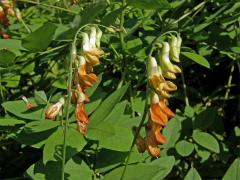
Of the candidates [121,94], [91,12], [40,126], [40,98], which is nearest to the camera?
[91,12]

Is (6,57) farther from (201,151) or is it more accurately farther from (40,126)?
(201,151)

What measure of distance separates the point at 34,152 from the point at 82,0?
25.1 inches

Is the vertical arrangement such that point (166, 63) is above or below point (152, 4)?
below

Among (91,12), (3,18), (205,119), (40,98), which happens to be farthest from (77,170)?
(3,18)

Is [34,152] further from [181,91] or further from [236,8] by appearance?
[236,8]

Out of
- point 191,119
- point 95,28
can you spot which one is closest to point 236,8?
point 191,119

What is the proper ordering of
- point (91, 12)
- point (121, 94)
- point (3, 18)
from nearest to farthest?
point (91, 12) → point (121, 94) → point (3, 18)

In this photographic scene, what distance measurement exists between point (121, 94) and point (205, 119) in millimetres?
815

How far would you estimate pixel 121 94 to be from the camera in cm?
136

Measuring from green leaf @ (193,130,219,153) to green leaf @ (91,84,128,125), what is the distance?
2.09ft

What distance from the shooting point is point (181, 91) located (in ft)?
8.85

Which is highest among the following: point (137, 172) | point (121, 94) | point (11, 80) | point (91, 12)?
point (91, 12)

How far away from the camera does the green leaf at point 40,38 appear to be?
1.14m

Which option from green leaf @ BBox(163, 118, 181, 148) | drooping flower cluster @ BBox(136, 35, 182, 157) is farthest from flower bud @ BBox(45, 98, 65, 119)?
green leaf @ BBox(163, 118, 181, 148)
